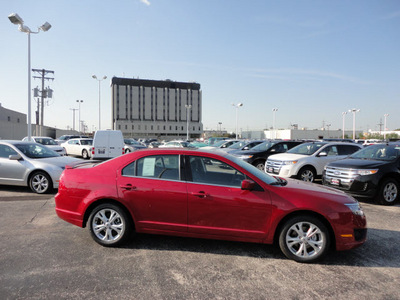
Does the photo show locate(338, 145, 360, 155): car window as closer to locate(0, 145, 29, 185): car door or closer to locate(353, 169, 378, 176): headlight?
locate(353, 169, 378, 176): headlight

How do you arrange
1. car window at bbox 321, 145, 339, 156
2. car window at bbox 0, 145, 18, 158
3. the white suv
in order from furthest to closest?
car window at bbox 321, 145, 339, 156
the white suv
car window at bbox 0, 145, 18, 158

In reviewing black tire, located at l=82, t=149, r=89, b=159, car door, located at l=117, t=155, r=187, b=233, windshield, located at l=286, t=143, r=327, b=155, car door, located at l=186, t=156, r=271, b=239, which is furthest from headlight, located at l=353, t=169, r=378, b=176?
black tire, located at l=82, t=149, r=89, b=159

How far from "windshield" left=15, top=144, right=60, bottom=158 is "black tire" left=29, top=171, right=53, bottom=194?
2.42 ft

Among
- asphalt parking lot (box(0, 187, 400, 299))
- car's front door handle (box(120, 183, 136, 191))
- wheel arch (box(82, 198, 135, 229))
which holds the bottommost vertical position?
asphalt parking lot (box(0, 187, 400, 299))

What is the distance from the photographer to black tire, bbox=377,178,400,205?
701cm

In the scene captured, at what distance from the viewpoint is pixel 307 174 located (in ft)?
32.1

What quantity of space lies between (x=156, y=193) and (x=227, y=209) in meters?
1.03

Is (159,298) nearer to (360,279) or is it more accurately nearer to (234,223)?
(234,223)

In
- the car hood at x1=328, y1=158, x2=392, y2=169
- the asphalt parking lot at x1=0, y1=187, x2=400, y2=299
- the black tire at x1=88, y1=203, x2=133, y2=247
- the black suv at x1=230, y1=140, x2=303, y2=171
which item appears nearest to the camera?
the asphalt parking lot at x1=0, y1=187, x2=400, y2=299

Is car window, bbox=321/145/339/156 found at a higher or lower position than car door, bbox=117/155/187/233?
higher

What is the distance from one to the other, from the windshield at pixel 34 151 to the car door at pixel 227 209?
21.1 feet

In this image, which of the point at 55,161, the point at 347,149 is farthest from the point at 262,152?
the point at 55,161

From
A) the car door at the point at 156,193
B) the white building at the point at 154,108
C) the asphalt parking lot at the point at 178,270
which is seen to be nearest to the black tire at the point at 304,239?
the asphalt parking lot at the point at 178,270

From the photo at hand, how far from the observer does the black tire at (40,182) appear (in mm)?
7695
